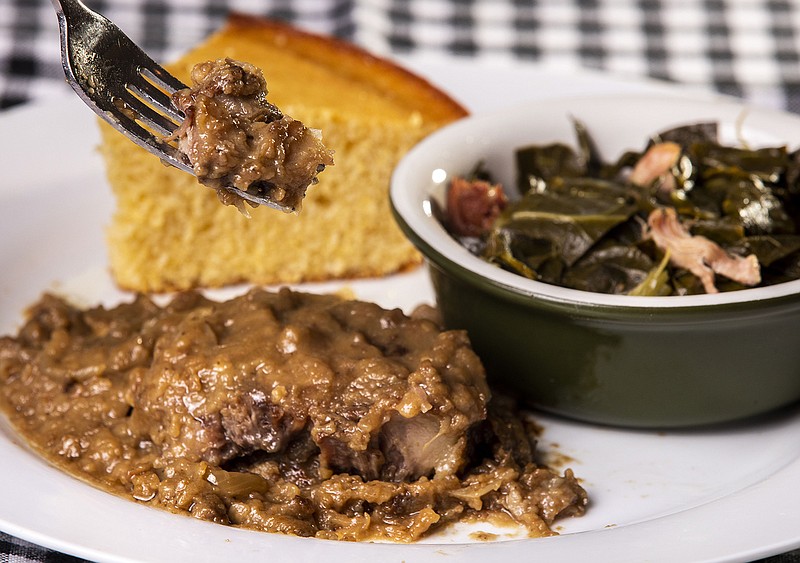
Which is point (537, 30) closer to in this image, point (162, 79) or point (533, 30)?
point (533, 30)

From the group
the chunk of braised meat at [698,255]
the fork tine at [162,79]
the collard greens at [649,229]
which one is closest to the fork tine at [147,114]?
the fork tine at [162,79]

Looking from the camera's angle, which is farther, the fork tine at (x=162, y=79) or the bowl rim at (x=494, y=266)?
the bowl rim at (x=494, y=266)

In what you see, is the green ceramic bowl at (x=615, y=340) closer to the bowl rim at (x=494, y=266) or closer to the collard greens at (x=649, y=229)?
the bowl rim at (x=494, y=266)

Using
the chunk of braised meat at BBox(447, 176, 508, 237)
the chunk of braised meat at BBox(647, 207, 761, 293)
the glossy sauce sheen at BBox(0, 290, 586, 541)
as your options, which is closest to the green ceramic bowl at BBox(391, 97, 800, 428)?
the chunk of braised meat at BBox(447, 176, 508, 237)

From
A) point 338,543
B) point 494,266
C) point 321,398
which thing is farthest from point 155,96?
point 338,543

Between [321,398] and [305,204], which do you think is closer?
[321,398]

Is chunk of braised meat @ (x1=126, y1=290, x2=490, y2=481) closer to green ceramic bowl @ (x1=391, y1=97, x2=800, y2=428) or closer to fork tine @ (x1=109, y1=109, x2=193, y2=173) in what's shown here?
green ceramic bowl @ (x1=391, y1=97, x2=800, y2=428)
